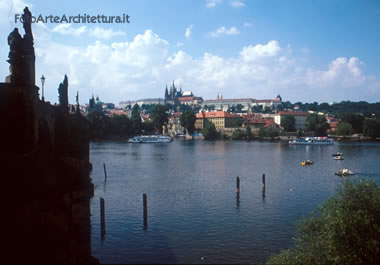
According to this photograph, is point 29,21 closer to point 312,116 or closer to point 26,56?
point 26,56

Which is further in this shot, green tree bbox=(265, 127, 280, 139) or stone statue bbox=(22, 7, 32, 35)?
green tree bbox=(265, 127, 280, 139)

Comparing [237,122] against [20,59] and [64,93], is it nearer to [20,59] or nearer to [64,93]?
[64,93]

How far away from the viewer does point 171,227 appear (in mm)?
27438

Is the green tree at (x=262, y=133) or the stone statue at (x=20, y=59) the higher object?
the stone statue at (x=20, y=59)

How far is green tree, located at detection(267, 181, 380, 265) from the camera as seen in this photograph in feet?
54.1

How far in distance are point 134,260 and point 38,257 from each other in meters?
5.38

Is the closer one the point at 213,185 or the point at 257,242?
the point at 257,242

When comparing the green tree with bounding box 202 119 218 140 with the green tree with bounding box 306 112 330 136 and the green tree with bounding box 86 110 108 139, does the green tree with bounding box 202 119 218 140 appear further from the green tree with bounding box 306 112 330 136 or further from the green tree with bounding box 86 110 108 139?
the green tree with bounding box 86 110 108 139

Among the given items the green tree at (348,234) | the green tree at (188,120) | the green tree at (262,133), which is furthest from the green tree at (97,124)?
the green tree at (348,234)

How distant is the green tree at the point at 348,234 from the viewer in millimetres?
16500

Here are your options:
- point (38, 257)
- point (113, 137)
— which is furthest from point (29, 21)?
point (113, 137)

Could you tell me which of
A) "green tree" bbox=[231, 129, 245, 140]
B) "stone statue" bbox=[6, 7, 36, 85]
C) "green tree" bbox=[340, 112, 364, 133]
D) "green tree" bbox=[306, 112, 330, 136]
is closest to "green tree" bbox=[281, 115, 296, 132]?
"green tree" bbox=[306, 112, 330, 136]

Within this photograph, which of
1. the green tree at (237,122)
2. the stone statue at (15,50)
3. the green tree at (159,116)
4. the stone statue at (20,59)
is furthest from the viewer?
the green tree at (237,122)

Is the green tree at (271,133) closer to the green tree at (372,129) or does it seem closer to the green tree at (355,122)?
the green tree at (355,122)
